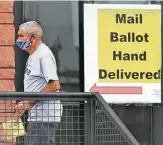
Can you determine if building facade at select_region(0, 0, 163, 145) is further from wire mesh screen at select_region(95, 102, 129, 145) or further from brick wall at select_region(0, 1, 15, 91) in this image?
wire mesh screen at select_region(95, 102, 129, 145)

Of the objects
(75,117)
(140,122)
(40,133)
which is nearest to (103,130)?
(75,117)

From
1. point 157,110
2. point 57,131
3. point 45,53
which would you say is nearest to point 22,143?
point 57,131

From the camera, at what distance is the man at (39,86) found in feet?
14.0

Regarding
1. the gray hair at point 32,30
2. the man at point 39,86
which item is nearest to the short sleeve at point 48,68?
the man at point 39,86

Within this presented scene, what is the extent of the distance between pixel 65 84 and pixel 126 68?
74cm

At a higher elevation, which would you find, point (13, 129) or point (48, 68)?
point (48, 68)

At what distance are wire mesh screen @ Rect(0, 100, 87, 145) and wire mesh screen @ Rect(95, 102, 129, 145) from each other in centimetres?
14

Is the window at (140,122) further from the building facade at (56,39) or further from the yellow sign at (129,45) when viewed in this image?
the yellow sign at (129,45)

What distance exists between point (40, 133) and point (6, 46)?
207 centimetres

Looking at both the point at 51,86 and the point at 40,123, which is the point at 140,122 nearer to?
the point at 51,86

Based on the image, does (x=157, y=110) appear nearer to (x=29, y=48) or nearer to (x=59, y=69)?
(x=59, y=69)

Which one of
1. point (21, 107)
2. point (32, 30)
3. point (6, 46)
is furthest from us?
point (6, 46)

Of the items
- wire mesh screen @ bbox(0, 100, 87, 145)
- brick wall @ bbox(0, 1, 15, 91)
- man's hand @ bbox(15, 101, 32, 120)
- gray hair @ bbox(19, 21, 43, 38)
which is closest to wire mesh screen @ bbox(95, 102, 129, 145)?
wire mesh screen @ bbox(0, 100, 87, 145)

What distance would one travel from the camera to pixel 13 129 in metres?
4.21
